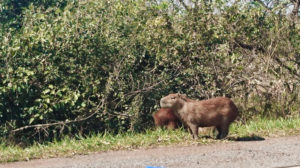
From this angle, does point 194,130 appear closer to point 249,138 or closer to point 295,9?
point 249,138

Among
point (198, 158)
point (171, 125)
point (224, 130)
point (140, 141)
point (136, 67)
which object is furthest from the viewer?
point (136, 67)

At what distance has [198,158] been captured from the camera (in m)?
6.12

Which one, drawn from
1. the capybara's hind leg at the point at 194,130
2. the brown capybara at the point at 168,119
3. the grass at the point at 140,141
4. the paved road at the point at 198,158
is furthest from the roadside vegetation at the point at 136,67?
the paved road at the point at 198,158

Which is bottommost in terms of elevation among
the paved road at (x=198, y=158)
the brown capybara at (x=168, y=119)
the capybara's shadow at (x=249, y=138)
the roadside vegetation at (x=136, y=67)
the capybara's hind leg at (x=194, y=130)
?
the paved road at (x=198, y=158)

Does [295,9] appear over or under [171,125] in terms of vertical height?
over

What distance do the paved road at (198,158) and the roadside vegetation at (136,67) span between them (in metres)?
0.77

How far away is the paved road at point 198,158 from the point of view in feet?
18.9

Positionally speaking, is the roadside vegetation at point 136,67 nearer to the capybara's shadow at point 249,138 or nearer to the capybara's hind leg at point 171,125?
the capybara's shadow at point 249,138

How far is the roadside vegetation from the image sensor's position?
28.7 feet

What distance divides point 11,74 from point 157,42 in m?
2.98

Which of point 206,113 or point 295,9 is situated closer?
point 206,113

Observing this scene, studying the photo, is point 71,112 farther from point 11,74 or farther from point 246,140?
point 246,140

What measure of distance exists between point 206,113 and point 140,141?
1.18 metres

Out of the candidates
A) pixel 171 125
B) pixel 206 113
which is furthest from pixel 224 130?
pixel 171 125
